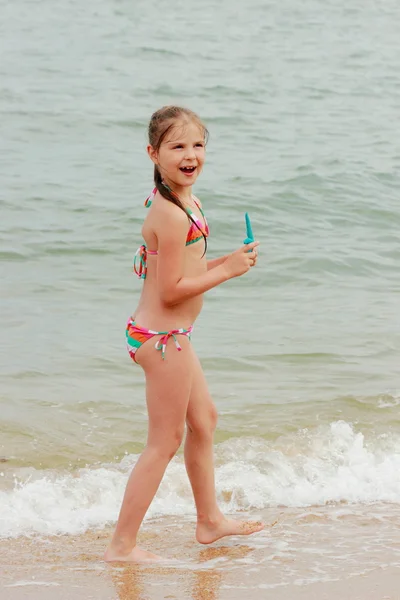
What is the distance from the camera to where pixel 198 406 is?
4008mm

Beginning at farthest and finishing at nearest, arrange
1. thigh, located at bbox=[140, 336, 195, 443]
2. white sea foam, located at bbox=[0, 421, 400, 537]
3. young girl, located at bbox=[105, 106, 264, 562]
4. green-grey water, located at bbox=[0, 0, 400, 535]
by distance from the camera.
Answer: green-grey water, located at bbox=[0, 0, 400, 535], white sea foam, located at bbox=[0, 421, 400, 537], thigh, located at bbox=[140, 336, 195, 443], young girl, located at bbox=[105, 106, 264, 562]

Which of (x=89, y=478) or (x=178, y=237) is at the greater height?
(x=178, y=237)

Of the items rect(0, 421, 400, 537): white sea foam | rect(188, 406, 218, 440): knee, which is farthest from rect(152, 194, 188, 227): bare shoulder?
rect(0, 421, 400, 537): white sea foam

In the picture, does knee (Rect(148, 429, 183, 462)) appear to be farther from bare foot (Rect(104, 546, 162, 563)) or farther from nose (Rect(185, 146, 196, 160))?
nose (Rect(185, 146, 196, 160))

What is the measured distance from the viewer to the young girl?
3.74 m

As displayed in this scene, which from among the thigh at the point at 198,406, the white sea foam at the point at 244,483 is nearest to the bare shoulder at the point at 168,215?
the thigh at the point at 198,406

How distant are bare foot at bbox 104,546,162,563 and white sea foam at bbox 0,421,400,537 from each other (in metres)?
0.58

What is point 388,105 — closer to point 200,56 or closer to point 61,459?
point 200,56

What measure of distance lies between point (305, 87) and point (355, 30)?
5888mm

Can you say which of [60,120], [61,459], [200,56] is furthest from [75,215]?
[200,56]

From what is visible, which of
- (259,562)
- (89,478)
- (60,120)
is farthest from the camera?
(60,120)

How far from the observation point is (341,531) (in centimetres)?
441

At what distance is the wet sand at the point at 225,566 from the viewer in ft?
11.9

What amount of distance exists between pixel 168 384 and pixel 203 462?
16.3 inches
